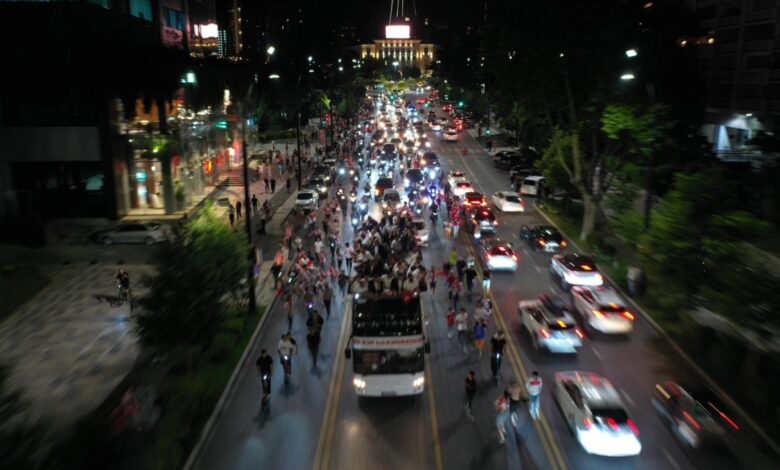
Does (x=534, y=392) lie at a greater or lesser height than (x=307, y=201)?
lesser

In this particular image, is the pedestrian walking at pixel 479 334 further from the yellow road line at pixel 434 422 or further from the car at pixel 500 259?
the car at pixel 500 259

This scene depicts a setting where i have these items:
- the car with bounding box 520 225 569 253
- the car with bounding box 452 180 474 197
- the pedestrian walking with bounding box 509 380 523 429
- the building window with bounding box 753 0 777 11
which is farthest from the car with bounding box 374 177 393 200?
the pedestrian walking with bounding box 509 380 523 429

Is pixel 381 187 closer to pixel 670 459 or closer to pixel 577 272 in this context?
pixel 577 272

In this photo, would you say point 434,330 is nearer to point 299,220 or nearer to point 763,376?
point 763,376

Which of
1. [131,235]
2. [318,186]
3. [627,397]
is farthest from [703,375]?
[318,186]

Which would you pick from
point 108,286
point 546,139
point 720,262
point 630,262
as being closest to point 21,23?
point 108,286

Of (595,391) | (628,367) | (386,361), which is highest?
(386,361)

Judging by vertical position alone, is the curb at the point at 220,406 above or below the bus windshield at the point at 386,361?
below

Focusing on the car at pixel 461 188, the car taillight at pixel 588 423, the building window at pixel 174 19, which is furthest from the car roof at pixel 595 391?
the building window at pixel 174 19
